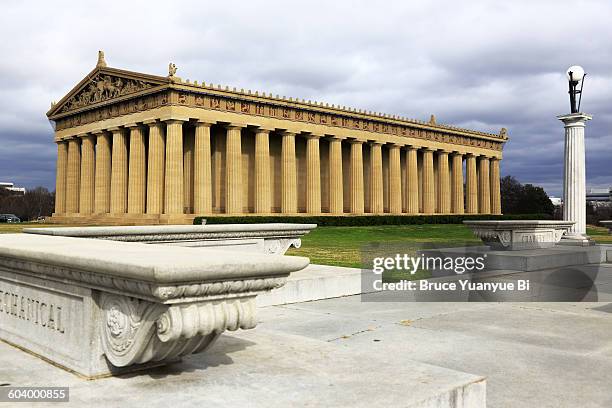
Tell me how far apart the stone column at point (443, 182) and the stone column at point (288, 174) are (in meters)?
24.2

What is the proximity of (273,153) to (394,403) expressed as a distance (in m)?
52.3

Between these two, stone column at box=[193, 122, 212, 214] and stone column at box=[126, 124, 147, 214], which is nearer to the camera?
stone column at box=[193, 122, 212, 214]

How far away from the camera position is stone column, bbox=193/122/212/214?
4625 cm

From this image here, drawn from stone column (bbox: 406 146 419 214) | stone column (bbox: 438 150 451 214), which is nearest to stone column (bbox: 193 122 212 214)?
stone column (bbox: 406 146 419 214)

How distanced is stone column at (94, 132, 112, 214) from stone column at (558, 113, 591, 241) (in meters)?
43.7

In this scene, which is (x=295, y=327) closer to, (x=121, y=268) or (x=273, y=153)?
(x=121, y=268)

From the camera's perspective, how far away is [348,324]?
886 centimetres

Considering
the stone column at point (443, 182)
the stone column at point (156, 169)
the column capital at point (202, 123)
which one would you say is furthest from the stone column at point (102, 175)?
the stone column at point (443, 182)

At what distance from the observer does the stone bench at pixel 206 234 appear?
10.7 meters

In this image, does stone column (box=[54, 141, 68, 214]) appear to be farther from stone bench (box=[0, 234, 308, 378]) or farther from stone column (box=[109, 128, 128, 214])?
stone bench (box=[0, 234, 308, 378])

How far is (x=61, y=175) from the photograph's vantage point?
6122cm

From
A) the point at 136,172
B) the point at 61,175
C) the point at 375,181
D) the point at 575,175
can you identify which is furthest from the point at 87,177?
the point at 575,175

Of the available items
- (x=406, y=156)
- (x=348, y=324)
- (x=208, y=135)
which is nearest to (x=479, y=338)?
(x=348, y=324)

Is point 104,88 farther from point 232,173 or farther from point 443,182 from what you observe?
point 443,182
